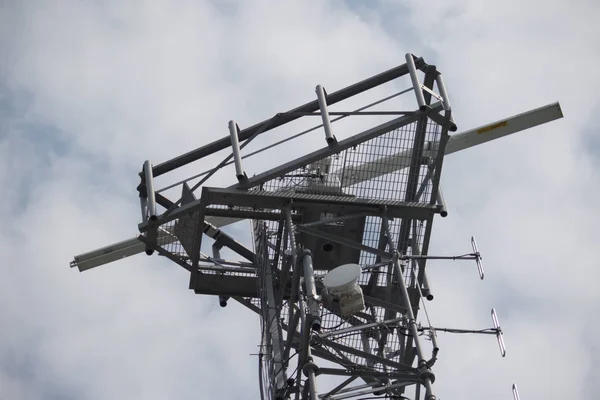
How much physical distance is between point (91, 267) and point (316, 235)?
902 cm

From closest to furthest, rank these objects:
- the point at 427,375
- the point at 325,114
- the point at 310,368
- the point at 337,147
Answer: the point at 310,368
the point at 427,375
the point at 337,147
the point at 325,114

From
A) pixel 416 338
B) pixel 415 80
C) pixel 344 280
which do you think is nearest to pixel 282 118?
pixel 415 80

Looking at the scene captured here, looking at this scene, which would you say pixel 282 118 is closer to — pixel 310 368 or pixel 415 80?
pixel 415 80

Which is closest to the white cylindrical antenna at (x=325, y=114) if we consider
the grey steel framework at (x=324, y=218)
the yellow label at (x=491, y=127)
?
the grey steel framework at (x=324, y=218)

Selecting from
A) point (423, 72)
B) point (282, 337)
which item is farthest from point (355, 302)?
point (423, 72)

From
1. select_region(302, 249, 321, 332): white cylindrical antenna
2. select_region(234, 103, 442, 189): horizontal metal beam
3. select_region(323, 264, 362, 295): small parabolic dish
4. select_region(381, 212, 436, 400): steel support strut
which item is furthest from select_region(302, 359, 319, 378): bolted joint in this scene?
select_region(234, 103, 442, 189): horizontal metal beam

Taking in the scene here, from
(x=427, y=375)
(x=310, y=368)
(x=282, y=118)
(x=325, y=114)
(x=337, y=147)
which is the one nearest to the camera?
(x=310, y=368)

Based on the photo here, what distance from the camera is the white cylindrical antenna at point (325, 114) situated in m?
23.7

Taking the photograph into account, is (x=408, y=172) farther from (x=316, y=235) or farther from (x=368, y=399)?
(x=368, y=399)

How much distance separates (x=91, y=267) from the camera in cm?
3080

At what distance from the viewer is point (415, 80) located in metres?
24.5

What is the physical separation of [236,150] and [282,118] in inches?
56.5

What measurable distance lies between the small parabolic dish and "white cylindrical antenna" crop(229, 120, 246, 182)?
3.40 meters

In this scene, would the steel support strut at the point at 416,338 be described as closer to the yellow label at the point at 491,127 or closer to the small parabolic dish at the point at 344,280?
the small parabolic dish at the point at 344,280
